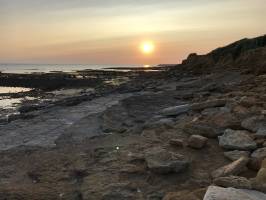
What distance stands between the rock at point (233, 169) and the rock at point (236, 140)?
779 mm

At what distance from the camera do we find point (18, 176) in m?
7.25

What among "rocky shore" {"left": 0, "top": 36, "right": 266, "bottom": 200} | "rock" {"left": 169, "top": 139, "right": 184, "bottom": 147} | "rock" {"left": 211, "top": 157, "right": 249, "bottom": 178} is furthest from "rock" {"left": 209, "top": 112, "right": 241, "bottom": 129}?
"rock" {"left": 211, "top": 157, "right": 249, "bottom": 178}

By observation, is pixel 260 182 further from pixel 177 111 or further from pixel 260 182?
pixel 177 111

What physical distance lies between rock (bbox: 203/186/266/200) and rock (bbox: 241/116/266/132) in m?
2.68

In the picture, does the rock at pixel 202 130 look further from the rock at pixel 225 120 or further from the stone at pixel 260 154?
the stone at pixel 260 154

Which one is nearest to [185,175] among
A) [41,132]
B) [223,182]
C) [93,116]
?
[223,182]

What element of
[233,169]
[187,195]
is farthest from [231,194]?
[233,169]

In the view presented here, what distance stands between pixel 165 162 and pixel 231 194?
172cm

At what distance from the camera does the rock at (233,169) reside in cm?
576

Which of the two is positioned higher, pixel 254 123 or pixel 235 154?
pixel 254 123

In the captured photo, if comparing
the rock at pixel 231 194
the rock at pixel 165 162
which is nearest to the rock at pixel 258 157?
the rock at pixel 165 162

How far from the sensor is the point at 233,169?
580 cm

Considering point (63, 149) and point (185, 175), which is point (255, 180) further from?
point (63, 149)

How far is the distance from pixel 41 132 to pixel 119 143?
13.0ft
